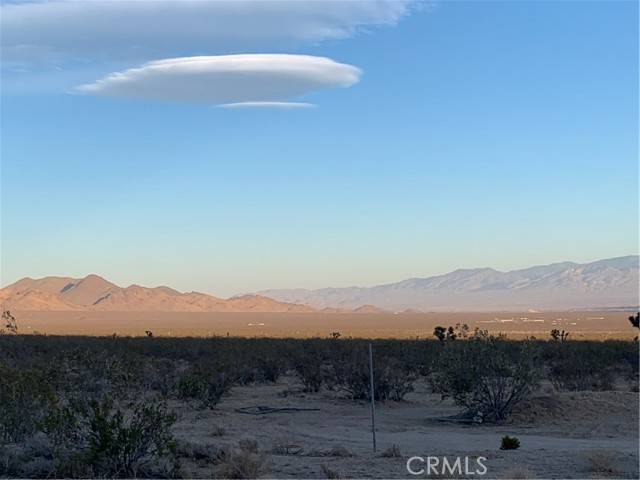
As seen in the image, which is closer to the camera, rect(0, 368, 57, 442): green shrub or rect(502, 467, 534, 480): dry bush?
rect(502, 467, 534, 480): dry bush

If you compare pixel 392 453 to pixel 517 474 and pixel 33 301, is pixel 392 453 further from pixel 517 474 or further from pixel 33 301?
pixel 33 301

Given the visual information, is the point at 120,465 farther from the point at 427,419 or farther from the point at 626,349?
the point at 626,349

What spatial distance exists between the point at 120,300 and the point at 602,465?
173422 millimetres

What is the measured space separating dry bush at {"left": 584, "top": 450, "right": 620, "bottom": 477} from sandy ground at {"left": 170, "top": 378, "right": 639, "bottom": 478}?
0.01m

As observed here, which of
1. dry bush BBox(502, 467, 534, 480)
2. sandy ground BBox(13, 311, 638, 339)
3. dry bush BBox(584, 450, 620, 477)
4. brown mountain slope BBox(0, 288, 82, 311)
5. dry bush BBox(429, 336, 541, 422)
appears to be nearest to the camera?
dry bush BBox(502, 467, 534, 480)

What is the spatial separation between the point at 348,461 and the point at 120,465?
3.39 metres

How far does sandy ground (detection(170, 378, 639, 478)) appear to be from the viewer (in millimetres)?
13242

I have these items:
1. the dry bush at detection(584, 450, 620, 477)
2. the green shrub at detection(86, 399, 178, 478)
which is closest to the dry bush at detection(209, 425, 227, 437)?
the green shrub at detection(86, 399, 178, 478)

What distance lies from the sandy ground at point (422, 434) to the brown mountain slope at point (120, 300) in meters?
148

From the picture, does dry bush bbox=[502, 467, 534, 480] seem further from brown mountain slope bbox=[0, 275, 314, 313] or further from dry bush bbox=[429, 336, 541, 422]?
brown mountain slope bbox=[0, 275, 314, 313]

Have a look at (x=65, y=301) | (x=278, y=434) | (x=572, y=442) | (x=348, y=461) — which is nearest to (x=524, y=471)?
(x=348, y=461)

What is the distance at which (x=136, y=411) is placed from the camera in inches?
531

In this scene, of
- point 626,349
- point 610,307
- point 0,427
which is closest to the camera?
point 0,427

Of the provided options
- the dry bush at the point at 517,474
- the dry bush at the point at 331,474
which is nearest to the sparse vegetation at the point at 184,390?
the dry bush at the point at 331,474
